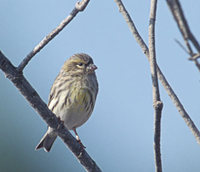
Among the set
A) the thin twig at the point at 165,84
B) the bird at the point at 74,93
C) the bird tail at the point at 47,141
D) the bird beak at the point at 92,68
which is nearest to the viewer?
the thin twig at the point at 165,84

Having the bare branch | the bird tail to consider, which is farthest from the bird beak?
the bare branch

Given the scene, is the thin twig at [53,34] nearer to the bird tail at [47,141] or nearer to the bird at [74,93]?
the bird at [74,93]

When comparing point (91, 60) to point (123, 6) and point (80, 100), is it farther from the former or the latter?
point (123, 6)

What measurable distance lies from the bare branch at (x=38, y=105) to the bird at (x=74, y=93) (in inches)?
55.3

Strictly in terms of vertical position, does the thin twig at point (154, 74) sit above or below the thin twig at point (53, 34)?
below

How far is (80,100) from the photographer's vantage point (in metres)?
4.89

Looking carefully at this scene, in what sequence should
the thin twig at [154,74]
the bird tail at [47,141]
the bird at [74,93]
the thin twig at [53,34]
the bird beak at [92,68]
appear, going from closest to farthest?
the thin twig at [154,74] → the thin twig at [53,34] → the bird at [74,93] → the bird beak at [92,68] → the bird tail at [47,141]

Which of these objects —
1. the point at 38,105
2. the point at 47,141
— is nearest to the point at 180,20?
the point at 38,105

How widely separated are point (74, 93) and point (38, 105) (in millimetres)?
2108

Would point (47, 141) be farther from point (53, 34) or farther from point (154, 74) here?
point (154, 74)

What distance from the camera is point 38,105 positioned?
112 inches

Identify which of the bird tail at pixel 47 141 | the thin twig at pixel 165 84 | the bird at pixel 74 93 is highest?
the thin twig at pixel 165 84

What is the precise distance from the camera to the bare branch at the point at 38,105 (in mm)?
2686

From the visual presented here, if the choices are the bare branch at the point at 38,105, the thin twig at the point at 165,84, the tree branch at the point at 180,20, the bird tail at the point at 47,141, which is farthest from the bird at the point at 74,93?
the tree branch at the point at 180,20
